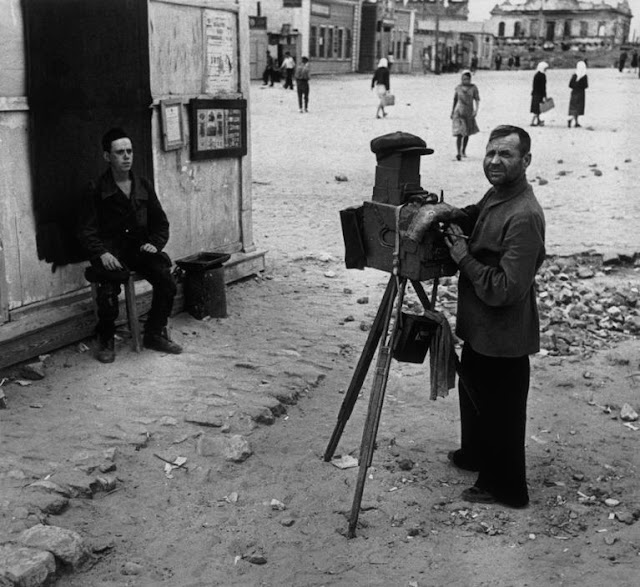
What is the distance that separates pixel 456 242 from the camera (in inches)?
147

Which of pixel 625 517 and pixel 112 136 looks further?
pixel 112 136

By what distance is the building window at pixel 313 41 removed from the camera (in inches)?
2030

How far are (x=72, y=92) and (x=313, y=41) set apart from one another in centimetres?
4846

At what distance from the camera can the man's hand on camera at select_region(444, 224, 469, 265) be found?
3709 millimetres

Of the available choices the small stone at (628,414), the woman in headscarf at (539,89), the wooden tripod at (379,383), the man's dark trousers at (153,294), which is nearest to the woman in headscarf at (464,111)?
the woman in headscarf at (539,89)

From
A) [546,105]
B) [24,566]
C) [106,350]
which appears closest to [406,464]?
[24,566]

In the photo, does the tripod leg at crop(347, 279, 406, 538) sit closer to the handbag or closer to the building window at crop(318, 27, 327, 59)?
the handbag

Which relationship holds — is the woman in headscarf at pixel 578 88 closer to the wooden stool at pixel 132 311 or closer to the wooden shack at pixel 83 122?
the wooden shack at pixel 83 122

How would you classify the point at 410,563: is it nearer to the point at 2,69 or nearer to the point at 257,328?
the point at 257,328

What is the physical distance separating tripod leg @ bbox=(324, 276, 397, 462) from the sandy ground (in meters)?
0.30

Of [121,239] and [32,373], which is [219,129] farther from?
[32,373]

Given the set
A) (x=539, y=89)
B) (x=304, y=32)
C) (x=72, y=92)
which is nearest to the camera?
(x=72, y=92)

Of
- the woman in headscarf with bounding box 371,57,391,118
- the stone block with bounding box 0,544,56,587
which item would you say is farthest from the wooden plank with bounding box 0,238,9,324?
the woman in headscarf with bounding box 371,57,391,118

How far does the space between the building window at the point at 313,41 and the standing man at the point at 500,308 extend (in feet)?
164
